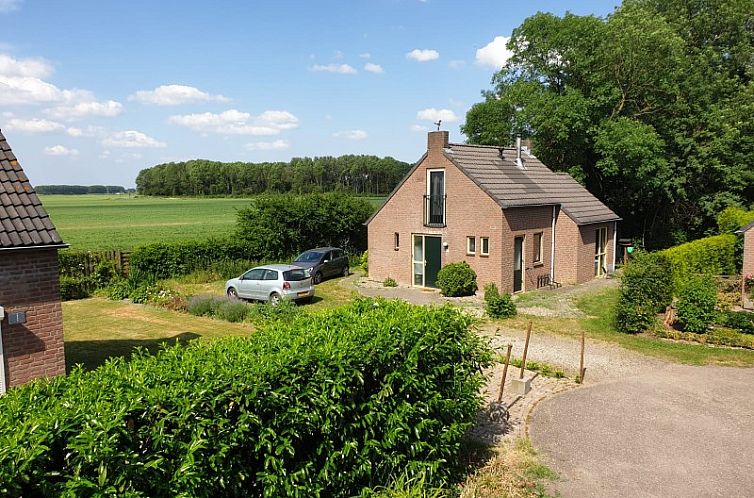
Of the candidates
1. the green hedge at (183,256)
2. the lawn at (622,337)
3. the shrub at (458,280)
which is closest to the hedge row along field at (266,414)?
the lawn at (622,337)

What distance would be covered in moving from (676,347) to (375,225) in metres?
15.3

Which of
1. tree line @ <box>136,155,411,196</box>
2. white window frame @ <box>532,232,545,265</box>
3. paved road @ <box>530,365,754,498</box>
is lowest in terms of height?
paved road @ <box>530,365,754,498</box>

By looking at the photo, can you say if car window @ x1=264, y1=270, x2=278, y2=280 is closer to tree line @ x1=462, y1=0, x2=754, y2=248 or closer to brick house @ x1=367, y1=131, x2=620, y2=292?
brick house @ x1=367, y1=131, x2=620, y2=292

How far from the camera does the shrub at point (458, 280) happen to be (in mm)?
23109

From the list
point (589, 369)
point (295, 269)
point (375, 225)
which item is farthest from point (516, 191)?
point (589, 369)

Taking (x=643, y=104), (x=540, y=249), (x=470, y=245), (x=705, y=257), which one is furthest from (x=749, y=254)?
(x=643, y=104)

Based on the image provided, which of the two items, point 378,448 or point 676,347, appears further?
point 676,347

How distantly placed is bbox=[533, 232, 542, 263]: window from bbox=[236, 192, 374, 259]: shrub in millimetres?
9363

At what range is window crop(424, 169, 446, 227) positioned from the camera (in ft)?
80.5

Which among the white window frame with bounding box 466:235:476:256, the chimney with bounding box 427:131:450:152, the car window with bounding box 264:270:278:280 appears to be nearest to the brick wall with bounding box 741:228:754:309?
the white window frame with bounding box 466:235:476:256

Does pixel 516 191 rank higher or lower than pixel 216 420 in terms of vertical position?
higher

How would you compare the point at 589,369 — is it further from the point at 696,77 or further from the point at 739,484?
the point at 696,77

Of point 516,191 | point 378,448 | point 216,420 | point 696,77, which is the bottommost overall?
point 378,448

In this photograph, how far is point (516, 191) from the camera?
2427 cm
